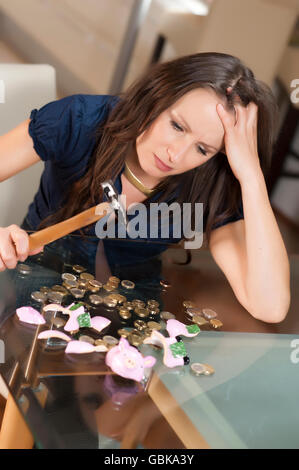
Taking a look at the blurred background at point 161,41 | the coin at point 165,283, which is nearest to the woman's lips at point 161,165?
→ the coin at point 165,283

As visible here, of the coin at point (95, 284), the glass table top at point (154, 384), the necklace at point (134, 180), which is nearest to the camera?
the glass table top at point (154, 384)

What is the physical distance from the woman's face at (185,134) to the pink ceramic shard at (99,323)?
0.43 m

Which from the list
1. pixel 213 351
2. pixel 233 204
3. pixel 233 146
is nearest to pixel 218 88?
pixel 233 146

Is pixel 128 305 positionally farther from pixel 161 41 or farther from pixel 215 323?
pixel 161 41

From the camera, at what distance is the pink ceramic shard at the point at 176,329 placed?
1.06 metres

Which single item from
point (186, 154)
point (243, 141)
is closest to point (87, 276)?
point (186, 154)

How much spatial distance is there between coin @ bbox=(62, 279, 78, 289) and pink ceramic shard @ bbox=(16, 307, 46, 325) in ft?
0.38

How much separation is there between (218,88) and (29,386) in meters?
0.76

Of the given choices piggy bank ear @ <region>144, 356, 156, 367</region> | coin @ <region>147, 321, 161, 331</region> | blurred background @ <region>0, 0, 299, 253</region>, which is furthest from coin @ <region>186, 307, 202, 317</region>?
blurred background @ <region>0, 0, 299, 253</region>

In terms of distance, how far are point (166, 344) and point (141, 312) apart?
11cm

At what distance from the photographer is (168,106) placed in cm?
129

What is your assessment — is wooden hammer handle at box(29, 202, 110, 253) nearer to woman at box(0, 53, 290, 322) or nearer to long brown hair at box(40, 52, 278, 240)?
woman at box(0, 53, 290, 322)

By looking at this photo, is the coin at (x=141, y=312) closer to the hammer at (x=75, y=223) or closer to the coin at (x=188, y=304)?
the coin at (x=188, y=304)

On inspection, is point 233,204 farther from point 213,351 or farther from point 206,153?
point 213,351
